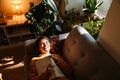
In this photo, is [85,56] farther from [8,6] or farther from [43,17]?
[8,6]

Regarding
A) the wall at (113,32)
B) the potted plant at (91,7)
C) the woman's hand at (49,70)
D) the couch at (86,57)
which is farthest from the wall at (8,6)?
the wall at (113,32)

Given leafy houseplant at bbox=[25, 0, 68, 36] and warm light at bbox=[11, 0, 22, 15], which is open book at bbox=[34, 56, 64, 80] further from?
warm light at bbox=[11, 0, 22, 15]

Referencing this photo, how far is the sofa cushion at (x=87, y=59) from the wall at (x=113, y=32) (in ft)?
0.30

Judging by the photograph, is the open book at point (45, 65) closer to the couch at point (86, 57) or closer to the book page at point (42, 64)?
the book page at point (42, 64)

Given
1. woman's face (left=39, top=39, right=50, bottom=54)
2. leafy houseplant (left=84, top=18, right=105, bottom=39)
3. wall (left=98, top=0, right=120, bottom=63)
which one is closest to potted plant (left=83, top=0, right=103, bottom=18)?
leafy houseplant (left=84, top=18, right=105, bottom=39)

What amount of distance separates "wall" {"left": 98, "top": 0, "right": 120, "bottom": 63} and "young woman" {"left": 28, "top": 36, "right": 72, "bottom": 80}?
1.61 ft

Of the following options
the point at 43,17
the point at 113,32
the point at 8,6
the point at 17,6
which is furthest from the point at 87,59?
the point at 8,6

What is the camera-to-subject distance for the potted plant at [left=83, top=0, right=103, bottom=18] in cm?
258

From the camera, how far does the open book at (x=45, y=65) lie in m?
1.86

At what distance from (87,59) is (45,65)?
0.51m

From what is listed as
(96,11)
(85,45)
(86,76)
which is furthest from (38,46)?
(96,11)

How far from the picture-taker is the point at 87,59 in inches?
68.1

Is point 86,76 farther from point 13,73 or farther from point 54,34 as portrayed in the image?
point 13,73

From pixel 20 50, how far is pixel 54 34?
932mm
